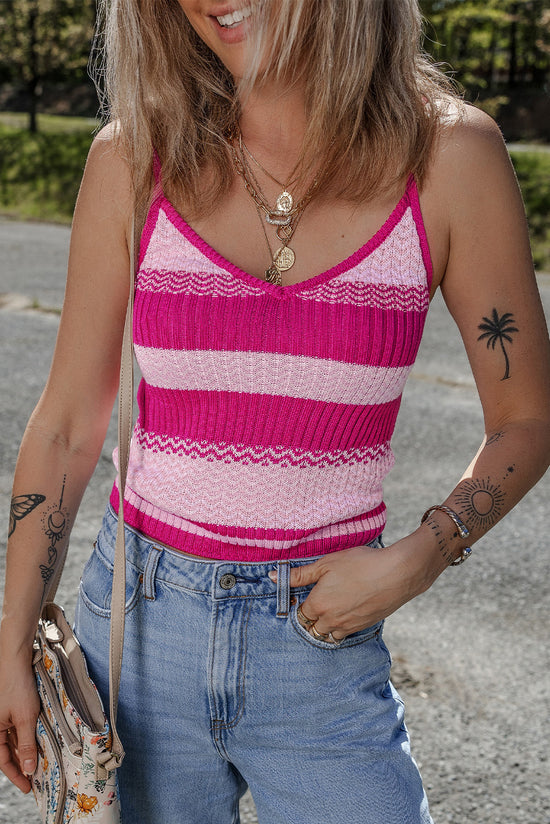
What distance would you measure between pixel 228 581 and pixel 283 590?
0.27 ft

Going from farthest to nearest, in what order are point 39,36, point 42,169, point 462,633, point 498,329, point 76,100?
point 76,100, point 39,36, point 42,169, point 462,633, point 498,329

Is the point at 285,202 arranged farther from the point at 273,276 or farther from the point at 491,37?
the point at 491,37

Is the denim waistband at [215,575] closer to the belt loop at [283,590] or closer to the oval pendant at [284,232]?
the belt loop at [283,590]

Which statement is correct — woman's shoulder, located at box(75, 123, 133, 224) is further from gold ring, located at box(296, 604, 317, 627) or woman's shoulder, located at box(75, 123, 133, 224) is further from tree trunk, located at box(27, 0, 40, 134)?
tree trunk, located at box(27, 0, 40, 134)

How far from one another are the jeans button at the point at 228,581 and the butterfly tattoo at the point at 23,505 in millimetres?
360

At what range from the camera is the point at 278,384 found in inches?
57.9

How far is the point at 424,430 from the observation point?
5.90 m

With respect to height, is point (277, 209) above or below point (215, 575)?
above

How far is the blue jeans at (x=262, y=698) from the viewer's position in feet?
4.68

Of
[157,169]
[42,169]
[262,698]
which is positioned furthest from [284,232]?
[42,169]

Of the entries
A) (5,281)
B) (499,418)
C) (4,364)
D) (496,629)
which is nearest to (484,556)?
(496,629)

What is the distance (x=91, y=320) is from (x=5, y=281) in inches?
356

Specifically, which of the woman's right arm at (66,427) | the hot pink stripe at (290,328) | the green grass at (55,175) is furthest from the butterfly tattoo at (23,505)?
the green grass at (55,175)

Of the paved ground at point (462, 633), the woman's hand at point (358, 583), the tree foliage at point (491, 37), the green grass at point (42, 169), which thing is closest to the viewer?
the woman's hand at point (358, 583)
